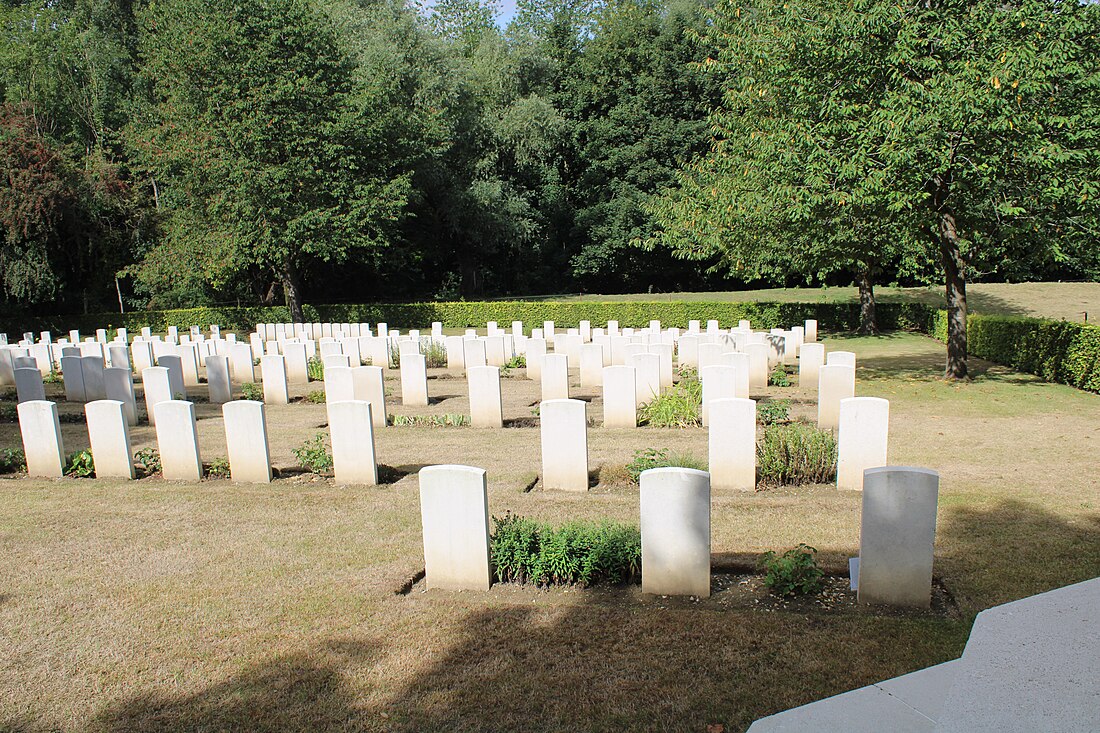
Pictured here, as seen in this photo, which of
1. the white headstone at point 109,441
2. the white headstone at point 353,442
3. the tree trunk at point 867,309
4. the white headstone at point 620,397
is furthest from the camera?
the tree trunk at point 867,309

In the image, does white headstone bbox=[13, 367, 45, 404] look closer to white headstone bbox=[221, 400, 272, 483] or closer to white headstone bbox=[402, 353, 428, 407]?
white headstone bbox=[402, 353, 428, 407]

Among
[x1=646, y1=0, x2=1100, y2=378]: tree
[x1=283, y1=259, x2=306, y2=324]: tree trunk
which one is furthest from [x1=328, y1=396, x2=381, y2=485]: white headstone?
[x1=283, y1=259, x2=306, y2=324]: tree trunk

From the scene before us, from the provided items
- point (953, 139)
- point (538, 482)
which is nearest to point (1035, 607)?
point (538, 482)

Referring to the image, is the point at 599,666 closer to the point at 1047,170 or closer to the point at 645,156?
the point at 1047,170

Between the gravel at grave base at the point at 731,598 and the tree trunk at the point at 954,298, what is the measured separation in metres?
11.4

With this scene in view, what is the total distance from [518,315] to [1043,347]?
20145 mm

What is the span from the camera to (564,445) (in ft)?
26.7

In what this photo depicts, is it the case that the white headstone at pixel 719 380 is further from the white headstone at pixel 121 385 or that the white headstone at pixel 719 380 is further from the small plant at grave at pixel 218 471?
the white headstone at pixel 121 385

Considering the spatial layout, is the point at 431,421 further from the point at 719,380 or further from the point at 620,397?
the point at 719,380

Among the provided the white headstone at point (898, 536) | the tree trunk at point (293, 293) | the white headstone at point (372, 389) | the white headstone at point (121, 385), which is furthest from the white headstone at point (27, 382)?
the tree trunk at point (293, 293)

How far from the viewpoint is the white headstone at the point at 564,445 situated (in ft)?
26.4

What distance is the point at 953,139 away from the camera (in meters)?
A: 12.8

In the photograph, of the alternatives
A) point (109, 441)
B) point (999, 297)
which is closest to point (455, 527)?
point (109, 441)

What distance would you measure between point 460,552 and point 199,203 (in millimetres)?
29099
